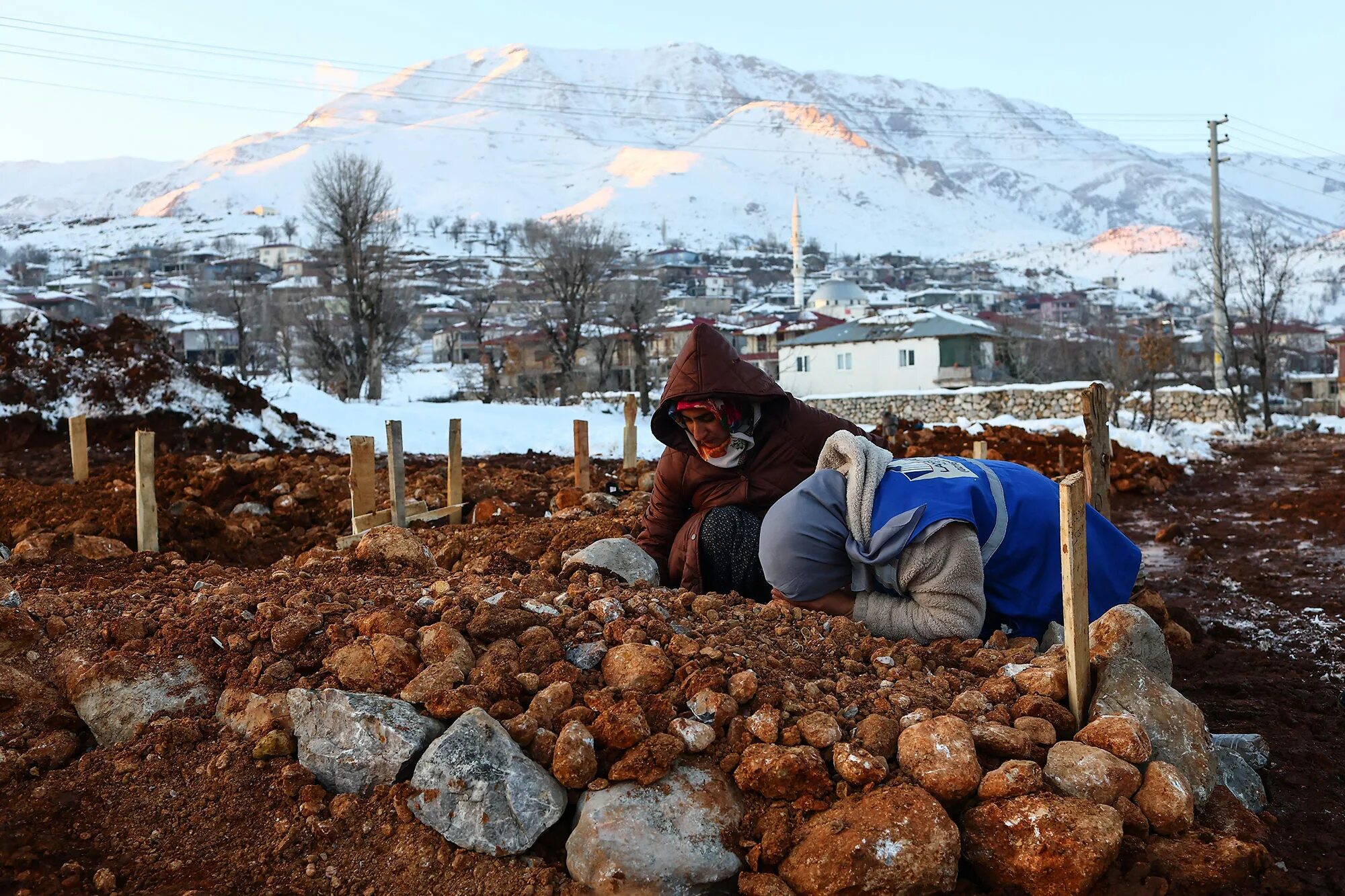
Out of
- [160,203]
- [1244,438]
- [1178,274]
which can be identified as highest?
[160,203]

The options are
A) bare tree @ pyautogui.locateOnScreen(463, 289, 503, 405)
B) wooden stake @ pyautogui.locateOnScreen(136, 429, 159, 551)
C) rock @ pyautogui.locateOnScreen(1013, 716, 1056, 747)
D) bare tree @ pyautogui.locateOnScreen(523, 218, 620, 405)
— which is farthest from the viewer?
bare tree @ pyautogui.locateOnScreen(463, 289, 503, 405)

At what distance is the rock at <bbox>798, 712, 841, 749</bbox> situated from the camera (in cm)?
239

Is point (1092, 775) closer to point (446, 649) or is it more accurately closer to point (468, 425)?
point (446, 649)

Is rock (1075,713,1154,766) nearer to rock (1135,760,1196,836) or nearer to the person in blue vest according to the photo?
rock (1135,760,1196,836)

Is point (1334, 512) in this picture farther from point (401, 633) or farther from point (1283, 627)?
point (401, 633)

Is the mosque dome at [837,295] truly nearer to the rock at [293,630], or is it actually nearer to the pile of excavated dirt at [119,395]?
the pile of excavated dirt at [119,395]

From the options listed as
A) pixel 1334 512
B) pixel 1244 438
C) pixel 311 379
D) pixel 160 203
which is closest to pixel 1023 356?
pixel 1244 438

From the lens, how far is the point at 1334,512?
27.5 feet

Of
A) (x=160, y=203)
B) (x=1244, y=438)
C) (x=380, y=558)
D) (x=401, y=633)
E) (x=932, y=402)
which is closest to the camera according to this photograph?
(x=401, y=633)

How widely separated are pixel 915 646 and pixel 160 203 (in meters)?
215

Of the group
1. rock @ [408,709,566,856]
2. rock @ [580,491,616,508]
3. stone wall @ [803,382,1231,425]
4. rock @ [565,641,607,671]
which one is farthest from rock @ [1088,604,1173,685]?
stone wall @ [803,382,1231,425]

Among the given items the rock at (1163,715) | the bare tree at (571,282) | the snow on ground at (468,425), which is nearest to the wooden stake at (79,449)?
the snow on ground at (468,425)

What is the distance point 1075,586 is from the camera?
2525mm

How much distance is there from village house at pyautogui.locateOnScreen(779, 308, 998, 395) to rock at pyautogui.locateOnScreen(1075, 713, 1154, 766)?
1453 inches
